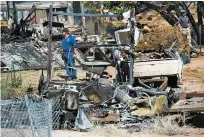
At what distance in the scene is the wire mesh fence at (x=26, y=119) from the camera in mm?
7299

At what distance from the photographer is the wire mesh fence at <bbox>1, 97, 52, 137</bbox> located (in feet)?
23.9

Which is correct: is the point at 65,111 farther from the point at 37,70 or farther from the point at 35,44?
the point at 35,44

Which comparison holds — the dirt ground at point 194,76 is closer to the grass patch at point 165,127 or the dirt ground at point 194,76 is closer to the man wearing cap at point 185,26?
the man wearing cap at point 185,26

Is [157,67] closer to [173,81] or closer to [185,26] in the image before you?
[173,81]

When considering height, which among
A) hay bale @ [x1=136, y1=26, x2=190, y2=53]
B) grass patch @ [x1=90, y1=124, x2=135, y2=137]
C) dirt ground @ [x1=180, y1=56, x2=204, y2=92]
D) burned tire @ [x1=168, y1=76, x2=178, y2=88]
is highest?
hay bale @ [x1=136, y1=26, x2=190, y2=53]

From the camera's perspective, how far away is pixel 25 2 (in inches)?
1457

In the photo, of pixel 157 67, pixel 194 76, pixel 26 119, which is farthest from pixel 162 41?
pixel 26 119

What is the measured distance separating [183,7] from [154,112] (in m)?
14.4

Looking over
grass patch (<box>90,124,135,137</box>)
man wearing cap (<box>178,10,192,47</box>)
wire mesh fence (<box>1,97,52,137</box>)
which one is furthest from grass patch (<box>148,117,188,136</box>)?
man wearing cap (<box>178,10,192,47</box>)

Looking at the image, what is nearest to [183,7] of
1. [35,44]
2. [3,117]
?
[35,44]

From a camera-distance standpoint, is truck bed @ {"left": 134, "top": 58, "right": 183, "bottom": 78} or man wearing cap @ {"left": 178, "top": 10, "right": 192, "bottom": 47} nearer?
truck bed @ {"left": 134, "top": 58, "right": 183, "bottom": 78}

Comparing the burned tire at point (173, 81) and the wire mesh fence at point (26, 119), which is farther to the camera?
the burned tire at point (173, 81)

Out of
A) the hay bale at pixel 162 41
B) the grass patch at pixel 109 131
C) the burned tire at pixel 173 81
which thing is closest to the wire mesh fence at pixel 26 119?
the grass patch at pixel 109 131

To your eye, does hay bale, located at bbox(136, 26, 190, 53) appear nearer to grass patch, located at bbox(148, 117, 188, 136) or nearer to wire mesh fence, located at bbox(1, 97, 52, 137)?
grass patch, located at bbox(148, 117, 188, 136)
